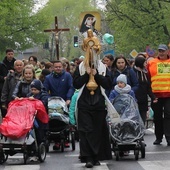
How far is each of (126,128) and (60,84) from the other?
3369 mm

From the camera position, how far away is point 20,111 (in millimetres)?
13477

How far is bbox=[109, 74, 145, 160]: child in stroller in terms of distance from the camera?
44.8 ft

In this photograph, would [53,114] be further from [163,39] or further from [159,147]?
[163,39]

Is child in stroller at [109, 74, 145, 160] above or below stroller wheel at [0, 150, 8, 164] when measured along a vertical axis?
above

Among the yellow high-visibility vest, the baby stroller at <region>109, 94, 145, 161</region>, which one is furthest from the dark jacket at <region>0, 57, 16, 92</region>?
the baby stroller at <region>109, 94, 145, 161</region>

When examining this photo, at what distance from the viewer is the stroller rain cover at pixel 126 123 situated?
13.8m

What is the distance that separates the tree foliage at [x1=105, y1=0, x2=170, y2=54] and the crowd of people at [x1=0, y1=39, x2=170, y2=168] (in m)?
26.4

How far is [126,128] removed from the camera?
543 inches

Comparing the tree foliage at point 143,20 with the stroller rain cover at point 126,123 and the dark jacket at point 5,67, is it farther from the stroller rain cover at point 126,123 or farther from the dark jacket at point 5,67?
the stroller rain cover at point 126,123

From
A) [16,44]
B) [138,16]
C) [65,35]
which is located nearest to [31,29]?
[16,44]

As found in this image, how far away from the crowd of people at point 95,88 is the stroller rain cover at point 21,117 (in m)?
0.25

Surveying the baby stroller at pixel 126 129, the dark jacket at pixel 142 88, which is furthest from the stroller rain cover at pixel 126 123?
the dark jacket at pixel 142 88

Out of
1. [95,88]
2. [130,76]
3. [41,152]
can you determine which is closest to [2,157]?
[41,152]

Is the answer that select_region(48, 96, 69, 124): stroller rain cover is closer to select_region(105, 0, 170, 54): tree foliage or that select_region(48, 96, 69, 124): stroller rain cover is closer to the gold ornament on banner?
the gold ornament on banner
